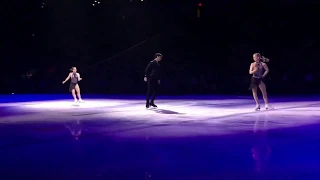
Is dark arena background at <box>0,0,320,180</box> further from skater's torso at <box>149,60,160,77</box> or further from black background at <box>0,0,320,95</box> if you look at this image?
skater's torso at <box>149,60,160,77</box>

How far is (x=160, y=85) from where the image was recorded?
3153 centimetres

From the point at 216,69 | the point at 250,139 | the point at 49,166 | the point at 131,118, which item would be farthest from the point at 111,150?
the point at 216,69

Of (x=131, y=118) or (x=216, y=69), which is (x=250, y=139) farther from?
(x=216, y=69)

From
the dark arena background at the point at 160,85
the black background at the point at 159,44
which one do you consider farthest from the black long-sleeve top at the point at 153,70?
the black background at the point at 159,44

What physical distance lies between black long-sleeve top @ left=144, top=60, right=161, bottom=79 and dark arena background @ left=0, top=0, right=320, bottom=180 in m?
1.37

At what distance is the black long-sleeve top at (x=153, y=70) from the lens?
1672 centimetres

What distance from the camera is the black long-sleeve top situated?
16719 mm

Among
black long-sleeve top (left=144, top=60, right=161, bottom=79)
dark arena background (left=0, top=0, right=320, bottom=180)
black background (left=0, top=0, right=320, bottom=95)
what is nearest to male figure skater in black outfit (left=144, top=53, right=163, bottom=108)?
black long-sleeve top (left=144, top=60, right=161, bottom=79)

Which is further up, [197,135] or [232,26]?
[232,26]

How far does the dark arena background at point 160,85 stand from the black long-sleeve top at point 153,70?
53.9 inches

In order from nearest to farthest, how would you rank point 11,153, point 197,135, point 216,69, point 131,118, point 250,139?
point 11,153
point 250,139
point 197,135
point 131,118
point 216,69

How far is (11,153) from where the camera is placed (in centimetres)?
785

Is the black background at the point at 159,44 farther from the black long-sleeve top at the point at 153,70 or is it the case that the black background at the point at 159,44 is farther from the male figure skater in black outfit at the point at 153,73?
the black long-sleeve top at the point at 153,70

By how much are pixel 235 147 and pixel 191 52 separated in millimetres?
26247
